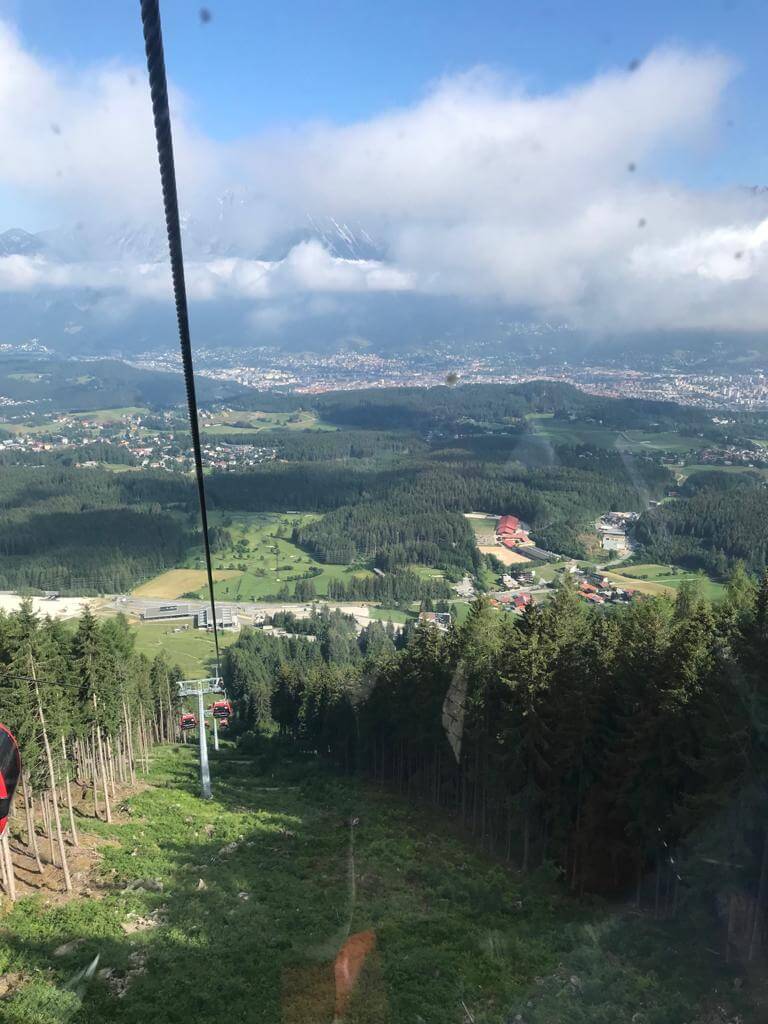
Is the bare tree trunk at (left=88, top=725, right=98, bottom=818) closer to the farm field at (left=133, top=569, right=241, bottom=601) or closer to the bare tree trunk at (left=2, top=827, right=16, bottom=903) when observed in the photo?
the bare tree trunk at (left=2, top=827, right=16, bottom=903)

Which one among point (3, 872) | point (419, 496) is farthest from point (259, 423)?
point (3, 872)

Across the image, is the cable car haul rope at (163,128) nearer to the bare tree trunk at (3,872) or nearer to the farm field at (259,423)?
the bare tree trunk at (3,872)

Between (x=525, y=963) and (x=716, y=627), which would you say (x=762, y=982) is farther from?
(x=716, y=627)

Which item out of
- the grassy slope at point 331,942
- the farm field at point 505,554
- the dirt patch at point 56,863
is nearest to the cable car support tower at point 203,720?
the dirt patch at point 56,863

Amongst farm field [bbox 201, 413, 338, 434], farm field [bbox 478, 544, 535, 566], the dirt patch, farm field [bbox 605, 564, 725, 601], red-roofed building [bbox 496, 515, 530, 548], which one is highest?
farm field [bbox 201, 413, 338, 434]

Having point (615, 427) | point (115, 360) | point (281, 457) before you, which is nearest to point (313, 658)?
point (615, 427)

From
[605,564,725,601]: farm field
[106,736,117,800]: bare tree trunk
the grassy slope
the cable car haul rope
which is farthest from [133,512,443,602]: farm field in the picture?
the cable car haul rope
